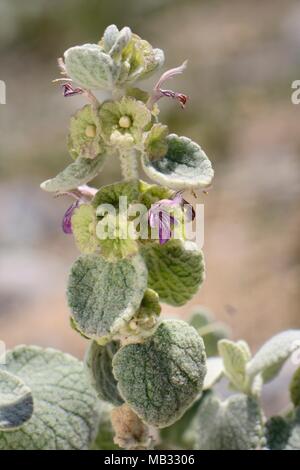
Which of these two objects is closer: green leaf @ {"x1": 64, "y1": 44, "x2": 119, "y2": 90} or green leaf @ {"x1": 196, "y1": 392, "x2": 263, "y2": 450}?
green leaf @ {"x1": 64, "y1": 44, "x2": 119, "y2": 90}

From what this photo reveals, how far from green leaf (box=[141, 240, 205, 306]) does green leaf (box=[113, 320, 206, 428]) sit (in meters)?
0.05

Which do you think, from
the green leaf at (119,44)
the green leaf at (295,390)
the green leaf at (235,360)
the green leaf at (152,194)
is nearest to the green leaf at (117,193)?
the green leaf at (152,194)

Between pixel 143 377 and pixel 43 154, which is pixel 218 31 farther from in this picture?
pixel 143 377

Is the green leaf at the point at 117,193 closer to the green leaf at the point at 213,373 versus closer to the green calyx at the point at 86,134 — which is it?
the green calyx at the point at 86,134

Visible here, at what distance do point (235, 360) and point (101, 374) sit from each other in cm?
16

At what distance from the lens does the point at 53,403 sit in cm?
100

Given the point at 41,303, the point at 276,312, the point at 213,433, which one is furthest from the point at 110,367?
the point at 41,303

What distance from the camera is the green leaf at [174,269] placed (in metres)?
0.90

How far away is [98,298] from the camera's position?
Answer: 85 centimetres

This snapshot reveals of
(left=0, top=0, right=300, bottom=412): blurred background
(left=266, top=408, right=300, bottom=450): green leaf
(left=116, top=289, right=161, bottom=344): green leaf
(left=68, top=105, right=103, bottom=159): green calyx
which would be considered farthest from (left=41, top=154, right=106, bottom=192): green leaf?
(left=0, top=0, right=300, bottom=412): blurred background

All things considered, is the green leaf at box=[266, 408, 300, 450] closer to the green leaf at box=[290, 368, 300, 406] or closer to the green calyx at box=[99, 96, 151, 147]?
the green leaf at box=[290, 368, 300, 406]

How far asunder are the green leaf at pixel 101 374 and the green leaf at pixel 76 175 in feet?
0.59

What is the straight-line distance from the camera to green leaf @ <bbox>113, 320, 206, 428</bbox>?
85 centimetres

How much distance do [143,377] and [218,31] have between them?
19.6 ft
